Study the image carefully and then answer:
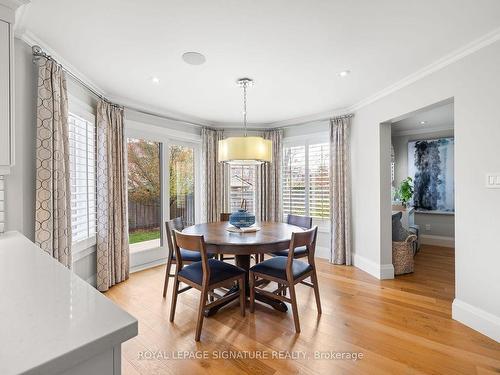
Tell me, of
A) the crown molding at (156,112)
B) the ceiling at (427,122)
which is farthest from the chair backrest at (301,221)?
the ceiling at (427,122)

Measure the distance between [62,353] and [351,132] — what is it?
Result: 4.20 meters

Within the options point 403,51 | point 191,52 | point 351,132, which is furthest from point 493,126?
→ point 191,52

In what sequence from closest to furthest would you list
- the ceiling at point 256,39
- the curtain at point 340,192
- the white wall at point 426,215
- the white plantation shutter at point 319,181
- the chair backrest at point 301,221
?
the ceiling at point 256,39
the chair backrest at point 301,221
the curtain at point 340,192
the white plantation shutter at point 319,181
the white wall at point 426,215

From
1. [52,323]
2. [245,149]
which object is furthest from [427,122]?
[52,323]

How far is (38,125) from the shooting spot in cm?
216

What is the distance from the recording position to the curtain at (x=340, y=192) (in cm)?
401

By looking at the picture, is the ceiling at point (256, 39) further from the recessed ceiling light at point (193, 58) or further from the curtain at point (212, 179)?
the curtain at point (212, 179)

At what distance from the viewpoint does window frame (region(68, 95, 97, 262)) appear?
2754 millimetres

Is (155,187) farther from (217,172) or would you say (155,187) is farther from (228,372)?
(228,372)

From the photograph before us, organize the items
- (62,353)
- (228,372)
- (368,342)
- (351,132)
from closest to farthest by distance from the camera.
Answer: (62,353) < (228,372) < (368,342) < (351,132)

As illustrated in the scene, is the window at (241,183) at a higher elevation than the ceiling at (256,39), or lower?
lower

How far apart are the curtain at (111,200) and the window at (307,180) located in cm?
278

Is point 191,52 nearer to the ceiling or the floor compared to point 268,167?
nearer to the ceiling

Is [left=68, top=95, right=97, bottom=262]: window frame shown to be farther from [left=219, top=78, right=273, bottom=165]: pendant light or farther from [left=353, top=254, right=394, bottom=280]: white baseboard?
[left=353, top=254, right=394, bottom=280]: white baseboard
